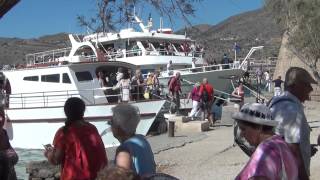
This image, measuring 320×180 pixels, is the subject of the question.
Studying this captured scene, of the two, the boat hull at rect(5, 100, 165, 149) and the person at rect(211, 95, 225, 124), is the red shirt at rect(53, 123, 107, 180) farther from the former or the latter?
the person at rect(211, 95, 225, 124)

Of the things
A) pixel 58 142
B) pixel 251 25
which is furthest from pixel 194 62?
pixel 251 25

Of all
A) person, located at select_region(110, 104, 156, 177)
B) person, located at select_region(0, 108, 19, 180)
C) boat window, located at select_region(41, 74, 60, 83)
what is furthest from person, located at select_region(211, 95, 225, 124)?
person, located at select_region(110, 104, 156, 177)

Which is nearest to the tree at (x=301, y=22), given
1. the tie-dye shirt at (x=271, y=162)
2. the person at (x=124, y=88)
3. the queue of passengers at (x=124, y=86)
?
the queue of passengers at (x=124, y=86)

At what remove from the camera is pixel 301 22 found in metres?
26.8

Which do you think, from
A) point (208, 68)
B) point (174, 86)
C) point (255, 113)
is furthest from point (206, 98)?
point (255, 113)

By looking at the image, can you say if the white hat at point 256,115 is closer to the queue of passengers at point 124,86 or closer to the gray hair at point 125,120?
the gray hair at point 125,120

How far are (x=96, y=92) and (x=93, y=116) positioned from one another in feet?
4.96

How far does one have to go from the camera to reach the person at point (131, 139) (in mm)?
4373

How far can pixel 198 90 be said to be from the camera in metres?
23.3

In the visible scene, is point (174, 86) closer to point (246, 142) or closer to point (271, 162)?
point (246, 142)

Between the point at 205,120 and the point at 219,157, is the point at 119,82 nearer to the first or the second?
the point at 205,120

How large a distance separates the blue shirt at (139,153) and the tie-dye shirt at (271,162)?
2.96ft

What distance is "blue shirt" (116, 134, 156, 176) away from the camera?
14.3 ft

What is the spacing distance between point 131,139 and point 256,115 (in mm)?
988
